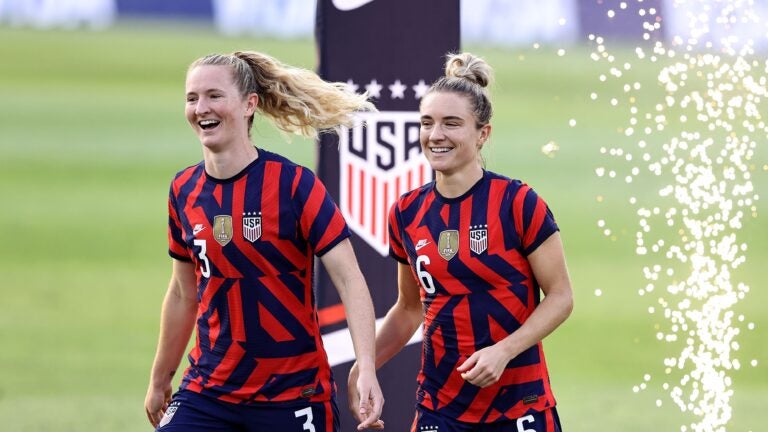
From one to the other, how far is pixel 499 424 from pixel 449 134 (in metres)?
0.79

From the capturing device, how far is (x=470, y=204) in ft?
9.82

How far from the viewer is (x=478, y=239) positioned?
2.93 meters

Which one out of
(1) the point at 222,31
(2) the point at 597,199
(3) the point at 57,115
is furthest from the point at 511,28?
(3) the point at 57,115

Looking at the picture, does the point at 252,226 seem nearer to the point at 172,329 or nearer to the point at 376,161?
the point at 172,329

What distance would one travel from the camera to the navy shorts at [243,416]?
9.47ft

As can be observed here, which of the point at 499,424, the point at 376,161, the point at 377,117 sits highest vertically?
the point at 377,117

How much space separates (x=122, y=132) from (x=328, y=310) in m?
1.83

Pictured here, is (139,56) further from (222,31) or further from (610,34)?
(610,34)

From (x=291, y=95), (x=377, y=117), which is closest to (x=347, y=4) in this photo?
(x=377, y=117)

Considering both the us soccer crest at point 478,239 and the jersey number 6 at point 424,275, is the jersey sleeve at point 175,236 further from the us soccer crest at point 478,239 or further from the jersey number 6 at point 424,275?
the us soccer crest at point 478,239

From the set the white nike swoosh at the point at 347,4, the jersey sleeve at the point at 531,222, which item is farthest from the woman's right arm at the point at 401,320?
the white nike swoosh at the point at 347,4

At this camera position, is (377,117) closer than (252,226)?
No

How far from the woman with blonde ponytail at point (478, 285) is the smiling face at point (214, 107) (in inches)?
20.7

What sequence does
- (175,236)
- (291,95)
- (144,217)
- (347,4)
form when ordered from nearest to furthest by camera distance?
(175,236) → (291,95) → (347,4) → (144,217)
